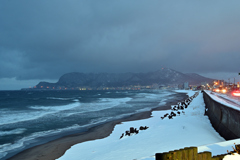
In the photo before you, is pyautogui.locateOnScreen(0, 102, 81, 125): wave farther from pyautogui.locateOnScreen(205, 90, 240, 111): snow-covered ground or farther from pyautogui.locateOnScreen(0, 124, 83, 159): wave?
pyautogui.locateOnScreen(205, 90, 240, 111): snow-covered ground

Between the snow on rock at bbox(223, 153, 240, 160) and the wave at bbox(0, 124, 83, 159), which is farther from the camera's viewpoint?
the wave at bbox(0, 124, 83, 159)

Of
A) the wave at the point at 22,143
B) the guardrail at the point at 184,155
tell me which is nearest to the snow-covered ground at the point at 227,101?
the guardrail at the point at 184,155

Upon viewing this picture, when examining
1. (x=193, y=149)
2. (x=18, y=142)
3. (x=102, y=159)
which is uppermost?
(x=193, y=149)

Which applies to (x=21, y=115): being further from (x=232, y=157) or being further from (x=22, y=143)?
(x=232, y=157)

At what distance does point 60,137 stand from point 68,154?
214 inches

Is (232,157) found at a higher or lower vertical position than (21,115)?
higher

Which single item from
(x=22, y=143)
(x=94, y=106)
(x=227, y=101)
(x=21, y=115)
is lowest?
(x=21, y=115)

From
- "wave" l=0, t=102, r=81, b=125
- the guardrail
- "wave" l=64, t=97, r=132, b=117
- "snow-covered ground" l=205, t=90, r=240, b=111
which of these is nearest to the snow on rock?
the guardrail

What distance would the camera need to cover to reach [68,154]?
1170 cm

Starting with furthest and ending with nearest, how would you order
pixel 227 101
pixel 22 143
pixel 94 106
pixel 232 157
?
pixel 94 106
pixel 227 101
pixel 22 143
pixel 232 157

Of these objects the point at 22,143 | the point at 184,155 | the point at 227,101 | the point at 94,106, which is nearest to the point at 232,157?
the point at 184,155

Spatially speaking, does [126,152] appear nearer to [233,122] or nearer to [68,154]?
[68,154]

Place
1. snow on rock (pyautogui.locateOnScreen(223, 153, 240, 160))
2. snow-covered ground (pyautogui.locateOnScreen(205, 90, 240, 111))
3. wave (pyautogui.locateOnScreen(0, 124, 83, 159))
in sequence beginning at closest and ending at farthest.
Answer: snow on rock (pyautogui.locateOnScreen(223, 153, 240, 160)) → snow-covered ground (pyautogui.locateOnScreen(205, 90, 240, 111)) → wave (pyautogui.locateOnScreen(0, 124, 83, 159))

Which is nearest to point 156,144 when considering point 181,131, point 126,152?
point 126,152
